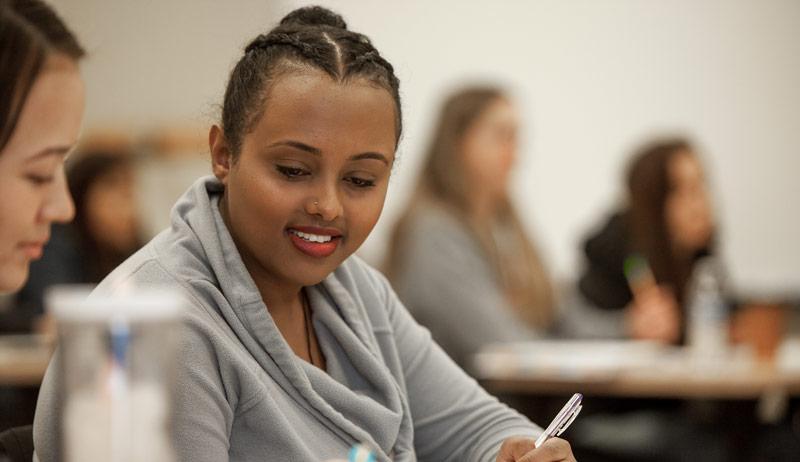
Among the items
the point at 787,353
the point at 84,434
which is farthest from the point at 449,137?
the point at 84,434

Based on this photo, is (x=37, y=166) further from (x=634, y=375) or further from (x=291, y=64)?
(x=634, y=375)

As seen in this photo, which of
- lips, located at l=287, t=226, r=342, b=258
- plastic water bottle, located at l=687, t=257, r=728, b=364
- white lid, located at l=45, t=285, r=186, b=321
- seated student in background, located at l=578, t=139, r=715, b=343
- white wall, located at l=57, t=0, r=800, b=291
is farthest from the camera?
white wall, located at l=57, t=0, r=800, b=291

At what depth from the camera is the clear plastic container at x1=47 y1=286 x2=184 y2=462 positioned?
739 millimetres

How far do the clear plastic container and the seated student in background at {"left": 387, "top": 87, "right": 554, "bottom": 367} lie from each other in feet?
8.15

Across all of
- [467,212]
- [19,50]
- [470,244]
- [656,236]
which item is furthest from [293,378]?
[656,236]

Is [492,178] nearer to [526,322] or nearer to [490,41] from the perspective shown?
[526,322]

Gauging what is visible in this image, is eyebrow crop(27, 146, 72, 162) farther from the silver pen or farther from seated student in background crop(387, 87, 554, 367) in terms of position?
seated student in background crop(387, 87, 554, 367)

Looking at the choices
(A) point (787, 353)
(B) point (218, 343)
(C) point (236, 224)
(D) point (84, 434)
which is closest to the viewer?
(D) point (84, 434)

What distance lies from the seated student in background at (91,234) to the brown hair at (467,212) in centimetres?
134

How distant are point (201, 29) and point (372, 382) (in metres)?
4.45

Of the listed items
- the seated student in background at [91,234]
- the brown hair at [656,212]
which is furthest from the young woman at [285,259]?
the seated student in background at [91,234]

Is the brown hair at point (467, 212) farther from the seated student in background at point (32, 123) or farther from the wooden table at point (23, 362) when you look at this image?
the seated student in background at point (32, 123)

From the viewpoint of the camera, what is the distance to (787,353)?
3.40 m

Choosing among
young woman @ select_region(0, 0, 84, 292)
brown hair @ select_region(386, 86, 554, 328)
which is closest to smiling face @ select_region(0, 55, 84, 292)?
young woman @ select_region(0, 0, 84, 292)
